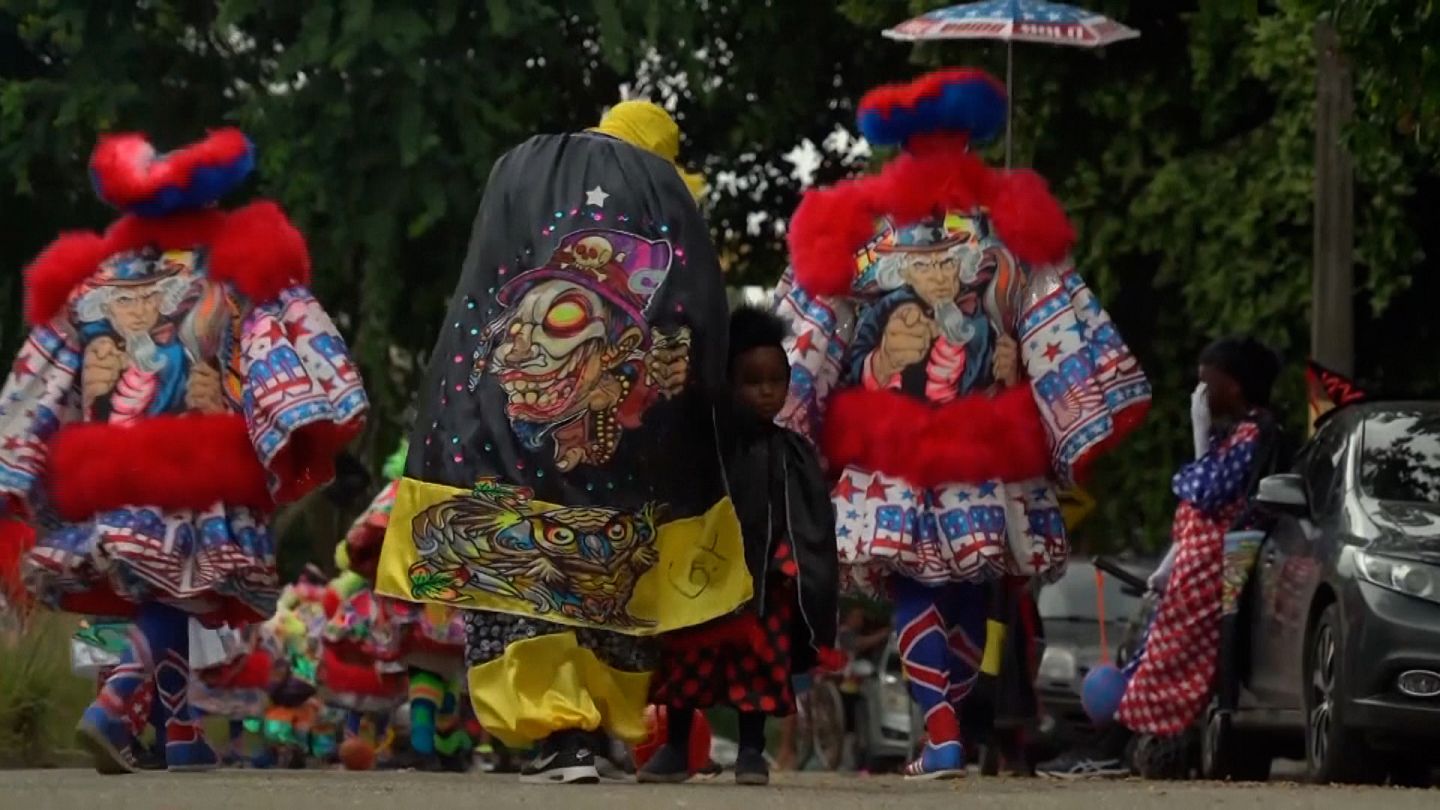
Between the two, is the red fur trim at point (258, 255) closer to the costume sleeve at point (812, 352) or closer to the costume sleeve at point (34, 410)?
the costume sleeve at point (34, 410)

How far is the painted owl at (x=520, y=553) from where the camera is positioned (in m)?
10.1

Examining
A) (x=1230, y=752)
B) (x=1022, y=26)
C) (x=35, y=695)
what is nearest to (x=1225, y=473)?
(x=1230, y=752)

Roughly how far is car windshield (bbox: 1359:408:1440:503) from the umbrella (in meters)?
3.35

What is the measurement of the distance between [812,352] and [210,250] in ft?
6.27

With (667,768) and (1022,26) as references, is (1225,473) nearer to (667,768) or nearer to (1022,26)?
(1022,26)

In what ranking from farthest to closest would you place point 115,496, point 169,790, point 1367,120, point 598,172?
point 1367,120
point 115,496
point 598,172
point 169,790

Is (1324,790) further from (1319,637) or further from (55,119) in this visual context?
(55,119)

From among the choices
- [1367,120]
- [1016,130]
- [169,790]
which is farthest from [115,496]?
[1016,130]

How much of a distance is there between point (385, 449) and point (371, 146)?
2.60 meters

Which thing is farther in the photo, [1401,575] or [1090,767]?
[1090,767]

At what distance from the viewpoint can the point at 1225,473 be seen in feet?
46.3

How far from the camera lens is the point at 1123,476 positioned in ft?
69.3

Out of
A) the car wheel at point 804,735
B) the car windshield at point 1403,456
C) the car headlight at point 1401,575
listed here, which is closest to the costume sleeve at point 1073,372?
the car headlight at point 1401,575

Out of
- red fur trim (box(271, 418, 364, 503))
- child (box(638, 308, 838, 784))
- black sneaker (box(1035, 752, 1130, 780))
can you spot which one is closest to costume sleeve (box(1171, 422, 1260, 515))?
black sneaker (box(1035, 752, 1130, 780))
